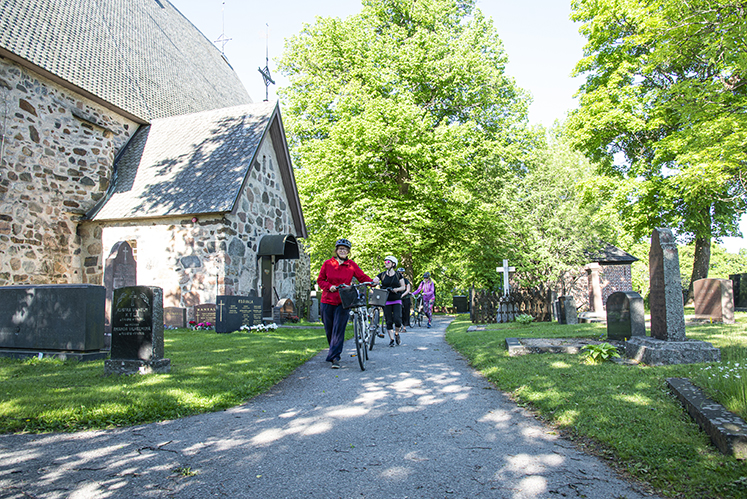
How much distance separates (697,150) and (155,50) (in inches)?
856

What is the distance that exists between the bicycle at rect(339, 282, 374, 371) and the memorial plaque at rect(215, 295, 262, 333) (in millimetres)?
5649

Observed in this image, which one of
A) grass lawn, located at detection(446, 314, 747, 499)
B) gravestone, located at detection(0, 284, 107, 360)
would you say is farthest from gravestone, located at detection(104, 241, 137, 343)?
grass lawn, located at detection(446, 314, 747, 499)

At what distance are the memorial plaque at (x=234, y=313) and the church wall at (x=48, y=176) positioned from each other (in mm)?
5248

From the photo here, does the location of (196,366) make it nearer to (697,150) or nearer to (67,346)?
(67,346)

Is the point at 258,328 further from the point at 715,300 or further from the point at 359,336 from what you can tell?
the point at 715,300

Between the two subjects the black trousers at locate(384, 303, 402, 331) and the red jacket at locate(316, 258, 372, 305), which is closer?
the red jacket at locate(316, 258, 372, 305)

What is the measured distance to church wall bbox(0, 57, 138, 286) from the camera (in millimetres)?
12719

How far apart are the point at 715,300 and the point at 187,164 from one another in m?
16.1

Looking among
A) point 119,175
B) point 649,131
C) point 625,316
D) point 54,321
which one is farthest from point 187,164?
point 649,131

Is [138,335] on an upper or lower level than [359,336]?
upper

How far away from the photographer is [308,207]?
23.0 m

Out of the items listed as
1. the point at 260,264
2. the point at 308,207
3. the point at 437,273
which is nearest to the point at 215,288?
the point at 260,264

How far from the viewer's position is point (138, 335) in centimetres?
650

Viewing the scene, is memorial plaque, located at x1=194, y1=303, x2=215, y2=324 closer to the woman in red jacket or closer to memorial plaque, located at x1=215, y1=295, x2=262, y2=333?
memorial plaque, located at x1=215, y1=295, x2=262, y2=333
